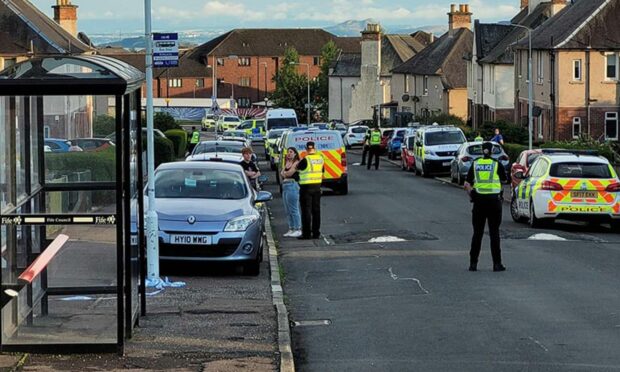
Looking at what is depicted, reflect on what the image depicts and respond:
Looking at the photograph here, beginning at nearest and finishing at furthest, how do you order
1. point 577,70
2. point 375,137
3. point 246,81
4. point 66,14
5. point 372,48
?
point 375,137
point 577,70
point 66,14
point 372,48
point 246,81

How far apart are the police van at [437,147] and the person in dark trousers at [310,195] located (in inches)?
960

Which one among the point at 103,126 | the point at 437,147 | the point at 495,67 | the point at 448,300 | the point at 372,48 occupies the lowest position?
the point at 448,300

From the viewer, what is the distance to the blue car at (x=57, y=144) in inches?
431

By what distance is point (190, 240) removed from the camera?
53.0 feet

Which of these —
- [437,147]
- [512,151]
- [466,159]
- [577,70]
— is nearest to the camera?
[466,159]

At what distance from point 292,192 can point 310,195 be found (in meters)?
0.62

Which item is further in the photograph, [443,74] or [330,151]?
[443,74]

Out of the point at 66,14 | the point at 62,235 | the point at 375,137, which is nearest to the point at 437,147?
the point at 375,137

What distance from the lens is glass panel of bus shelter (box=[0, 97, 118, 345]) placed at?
1001 centimetres

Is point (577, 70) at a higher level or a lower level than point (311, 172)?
higher

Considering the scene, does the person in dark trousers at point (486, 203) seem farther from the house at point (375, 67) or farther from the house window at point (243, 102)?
the house window at point (243, 102)

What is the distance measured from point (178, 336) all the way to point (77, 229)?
1.43 meters

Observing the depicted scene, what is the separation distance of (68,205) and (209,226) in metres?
5.29

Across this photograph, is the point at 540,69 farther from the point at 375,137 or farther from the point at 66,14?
the point at 66,14
